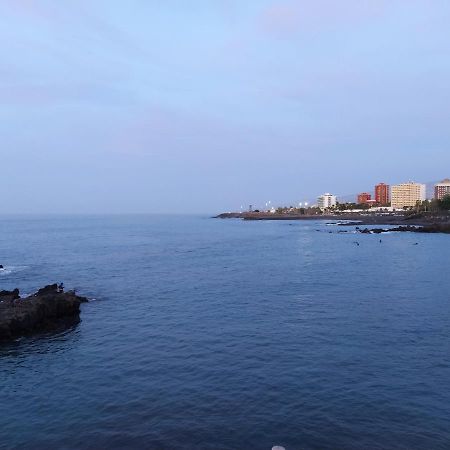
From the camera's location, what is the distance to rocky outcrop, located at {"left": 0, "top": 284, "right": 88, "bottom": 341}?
30.1 meters

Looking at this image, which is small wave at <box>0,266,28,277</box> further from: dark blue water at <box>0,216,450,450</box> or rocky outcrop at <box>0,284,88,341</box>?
rocky outcrop at <box>0,284,88,341</box>

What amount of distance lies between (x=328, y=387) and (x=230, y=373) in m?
4.89

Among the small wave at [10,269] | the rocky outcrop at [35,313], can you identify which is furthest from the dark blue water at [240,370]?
the small wave at [10,269]

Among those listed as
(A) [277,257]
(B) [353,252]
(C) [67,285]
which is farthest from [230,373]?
(B) [353,252]

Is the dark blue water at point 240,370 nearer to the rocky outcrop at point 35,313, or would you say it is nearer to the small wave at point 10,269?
the rocky outcrop at point 35,313

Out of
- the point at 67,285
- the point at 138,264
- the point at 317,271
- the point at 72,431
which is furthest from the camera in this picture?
the point at 138,264

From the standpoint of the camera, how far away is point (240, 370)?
22.6 metres

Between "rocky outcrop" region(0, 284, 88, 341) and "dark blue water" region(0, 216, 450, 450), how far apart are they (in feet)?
5.05

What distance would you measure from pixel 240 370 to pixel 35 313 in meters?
17.6

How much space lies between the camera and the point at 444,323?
30.6 m

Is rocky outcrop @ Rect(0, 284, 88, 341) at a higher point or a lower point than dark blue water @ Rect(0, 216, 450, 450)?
higher

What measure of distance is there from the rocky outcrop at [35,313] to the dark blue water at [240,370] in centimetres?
154

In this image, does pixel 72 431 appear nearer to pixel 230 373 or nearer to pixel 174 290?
pixel 230 373

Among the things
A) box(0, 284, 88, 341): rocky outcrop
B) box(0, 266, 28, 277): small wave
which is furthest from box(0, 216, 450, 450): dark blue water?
box(0, 266, 28, 277): small wave
